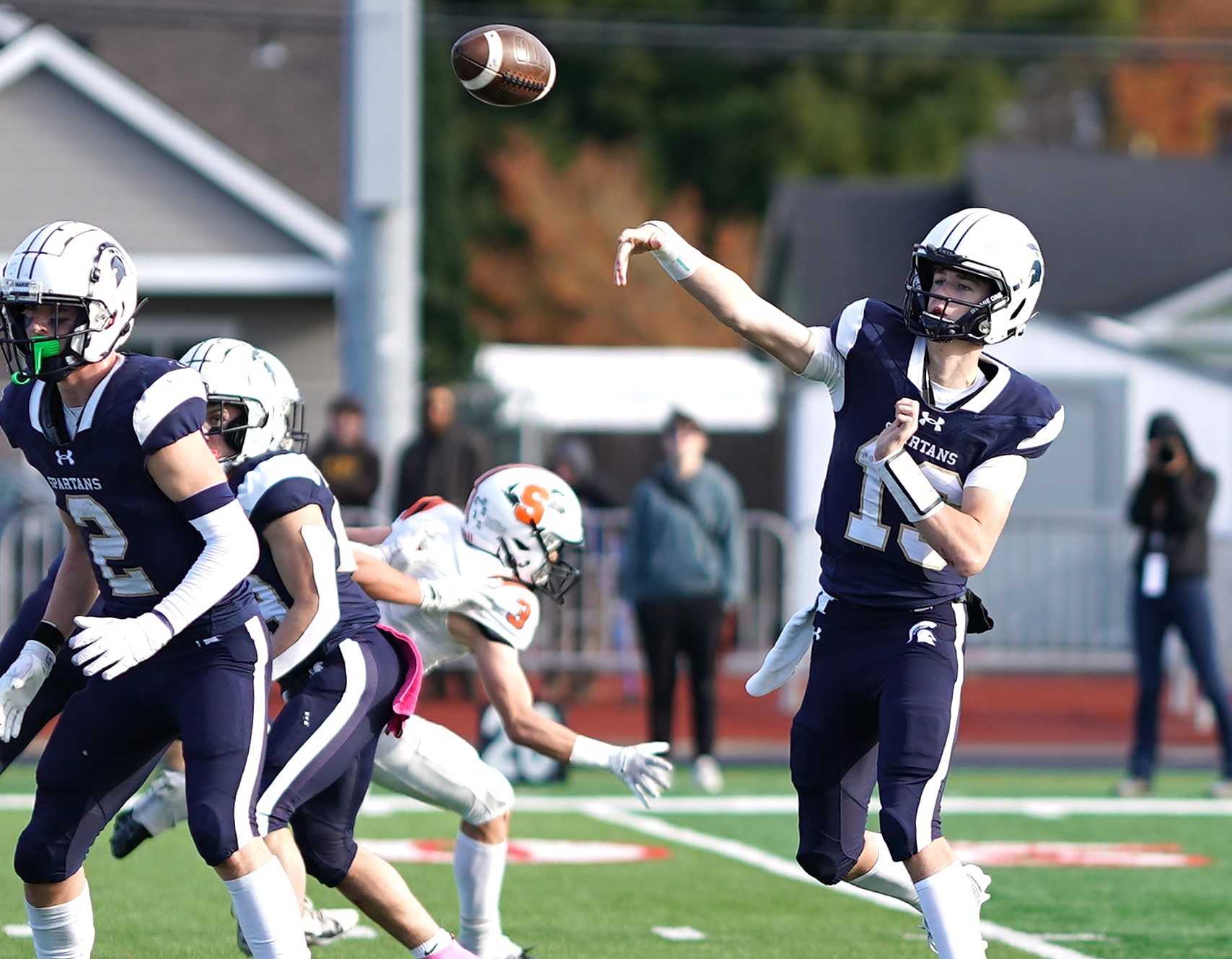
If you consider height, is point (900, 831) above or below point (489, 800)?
above

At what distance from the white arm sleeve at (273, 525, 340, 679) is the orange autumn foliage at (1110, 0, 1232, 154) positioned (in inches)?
1386

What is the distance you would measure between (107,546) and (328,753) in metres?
0.90

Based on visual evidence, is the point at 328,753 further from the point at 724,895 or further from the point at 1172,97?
the point at 1172,97

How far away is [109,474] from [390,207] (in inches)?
387

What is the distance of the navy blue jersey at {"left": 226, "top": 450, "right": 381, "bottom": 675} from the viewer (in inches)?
211

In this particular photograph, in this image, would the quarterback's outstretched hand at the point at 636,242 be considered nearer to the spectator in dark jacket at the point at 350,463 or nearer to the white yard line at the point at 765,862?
the white yard line at the point at 765,862

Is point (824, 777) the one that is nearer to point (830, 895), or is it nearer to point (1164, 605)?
point (830, 895)

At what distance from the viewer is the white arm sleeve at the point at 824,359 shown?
524 cm

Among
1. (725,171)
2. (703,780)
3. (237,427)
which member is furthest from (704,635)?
(725,171)

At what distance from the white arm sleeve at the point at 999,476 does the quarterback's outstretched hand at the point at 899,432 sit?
0.25 m

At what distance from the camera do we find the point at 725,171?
38.5 meters

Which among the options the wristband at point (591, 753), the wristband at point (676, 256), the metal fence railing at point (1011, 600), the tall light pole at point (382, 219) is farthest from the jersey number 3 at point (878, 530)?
the tall light pole at point (382, 219)

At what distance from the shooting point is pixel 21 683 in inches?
202

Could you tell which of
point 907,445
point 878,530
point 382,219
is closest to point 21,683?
point 878,530
